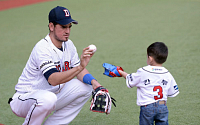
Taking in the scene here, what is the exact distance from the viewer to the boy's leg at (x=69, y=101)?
133 inches

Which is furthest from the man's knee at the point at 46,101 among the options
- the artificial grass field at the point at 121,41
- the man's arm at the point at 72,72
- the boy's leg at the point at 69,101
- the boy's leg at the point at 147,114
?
the boy's leg at the point at 147,114

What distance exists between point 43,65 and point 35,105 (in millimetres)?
404

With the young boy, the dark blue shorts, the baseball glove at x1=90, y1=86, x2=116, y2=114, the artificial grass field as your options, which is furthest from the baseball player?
the dark blue shorts

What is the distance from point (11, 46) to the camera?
732cm

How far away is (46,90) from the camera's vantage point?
10.6 feet

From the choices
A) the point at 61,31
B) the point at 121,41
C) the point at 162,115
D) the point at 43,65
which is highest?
the point at 121,41

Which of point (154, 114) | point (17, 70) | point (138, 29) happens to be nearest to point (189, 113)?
point (154, 114)

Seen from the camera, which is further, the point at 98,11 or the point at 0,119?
the point at 98,11

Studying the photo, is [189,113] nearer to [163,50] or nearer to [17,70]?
[163,50]

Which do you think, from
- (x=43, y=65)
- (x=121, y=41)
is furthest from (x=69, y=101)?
(x=121, y=41)

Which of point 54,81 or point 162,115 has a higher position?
point 54,81

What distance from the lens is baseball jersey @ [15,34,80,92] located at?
3.07 m

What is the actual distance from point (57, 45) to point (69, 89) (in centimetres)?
51

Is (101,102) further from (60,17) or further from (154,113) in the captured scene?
(60,17)
